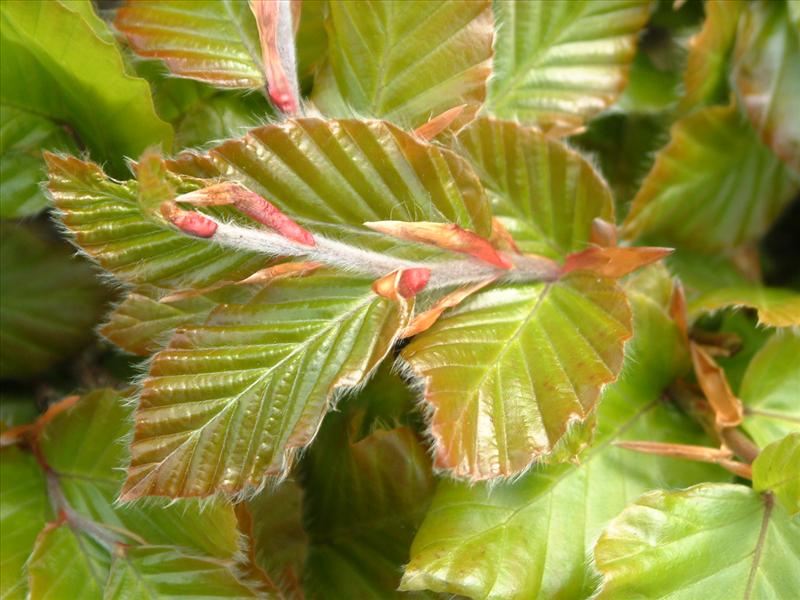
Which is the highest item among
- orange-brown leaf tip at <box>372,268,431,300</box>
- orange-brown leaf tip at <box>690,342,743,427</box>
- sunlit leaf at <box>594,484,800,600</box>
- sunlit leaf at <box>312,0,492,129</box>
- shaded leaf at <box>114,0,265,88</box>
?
shaded leaf at <box>114,0,265,88</box>

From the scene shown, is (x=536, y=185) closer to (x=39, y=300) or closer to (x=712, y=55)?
(x=712, y=55)

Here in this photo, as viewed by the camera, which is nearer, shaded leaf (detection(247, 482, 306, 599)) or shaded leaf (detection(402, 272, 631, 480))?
shaded leaf (detection(402, 272, 631, 480))

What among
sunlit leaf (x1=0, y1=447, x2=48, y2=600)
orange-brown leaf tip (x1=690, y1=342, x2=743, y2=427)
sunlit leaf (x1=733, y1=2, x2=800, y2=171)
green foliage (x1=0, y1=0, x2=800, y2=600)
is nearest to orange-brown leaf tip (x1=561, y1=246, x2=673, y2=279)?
green foliage (x1=0, y1=0, x2=800, y2=600)

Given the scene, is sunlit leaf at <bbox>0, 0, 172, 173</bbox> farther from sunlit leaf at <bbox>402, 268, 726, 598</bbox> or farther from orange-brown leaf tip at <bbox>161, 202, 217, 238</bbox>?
sunlit leaf at <bbox>402, 268, 726, 598</bbox>

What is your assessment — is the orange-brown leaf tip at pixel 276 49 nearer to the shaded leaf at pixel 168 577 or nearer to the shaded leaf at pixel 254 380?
the shaded leaf at pixel 254 380

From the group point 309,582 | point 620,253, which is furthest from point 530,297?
point 309,582

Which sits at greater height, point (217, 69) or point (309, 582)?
point (217, 69)

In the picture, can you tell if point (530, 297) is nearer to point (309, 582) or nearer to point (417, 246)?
point (417, 246)
